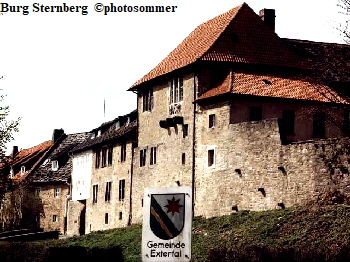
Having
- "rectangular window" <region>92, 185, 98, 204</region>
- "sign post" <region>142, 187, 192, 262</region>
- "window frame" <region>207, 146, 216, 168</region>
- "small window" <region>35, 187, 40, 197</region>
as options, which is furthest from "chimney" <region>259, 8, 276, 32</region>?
"sign post" <region>142, 187, 192, 262</region>

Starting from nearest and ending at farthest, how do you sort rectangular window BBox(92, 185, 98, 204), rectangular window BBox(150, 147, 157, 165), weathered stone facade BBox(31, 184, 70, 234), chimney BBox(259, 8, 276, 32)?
1. rectangular window BBox(150, 147, 157, 165)
2. chimney BBox(259, 8, 276, 32)
3. rectangular window BBox(92, 185, 98, 204)
4. weathered stone facade BBox(31, 184, 70, 234)

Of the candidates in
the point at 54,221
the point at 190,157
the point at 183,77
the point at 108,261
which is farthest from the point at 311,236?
the point at 54,221

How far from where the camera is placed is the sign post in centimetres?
1133

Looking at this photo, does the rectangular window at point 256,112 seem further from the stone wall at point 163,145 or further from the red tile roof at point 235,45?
the stone wall at point 163,145

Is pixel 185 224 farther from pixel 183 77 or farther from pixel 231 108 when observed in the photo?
pixel 183 77

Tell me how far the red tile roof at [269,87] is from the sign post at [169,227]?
3665 cm

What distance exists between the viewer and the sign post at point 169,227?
11.3m

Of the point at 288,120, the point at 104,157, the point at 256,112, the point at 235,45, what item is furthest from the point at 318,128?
the point at 104,157

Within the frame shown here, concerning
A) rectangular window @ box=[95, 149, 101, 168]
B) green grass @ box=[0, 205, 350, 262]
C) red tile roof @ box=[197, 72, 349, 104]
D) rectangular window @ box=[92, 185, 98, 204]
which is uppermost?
red tile roof @ box=[197, 72, 349, 104]

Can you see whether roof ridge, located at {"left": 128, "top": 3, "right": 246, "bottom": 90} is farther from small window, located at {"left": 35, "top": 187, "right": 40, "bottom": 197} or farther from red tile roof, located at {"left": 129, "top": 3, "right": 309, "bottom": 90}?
small window, located at {"left": 35, "top": 187, "right": 40, "bottom": 197}

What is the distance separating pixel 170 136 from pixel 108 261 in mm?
26333

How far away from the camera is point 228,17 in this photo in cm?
5662

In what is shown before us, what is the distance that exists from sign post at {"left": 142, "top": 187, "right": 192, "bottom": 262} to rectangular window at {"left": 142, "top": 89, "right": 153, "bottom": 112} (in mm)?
46851

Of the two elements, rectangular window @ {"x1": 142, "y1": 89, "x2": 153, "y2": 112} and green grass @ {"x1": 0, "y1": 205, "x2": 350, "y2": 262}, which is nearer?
green grass @ {"x1": 0, "y1": 205, "x2": 350, "y2": 262}
